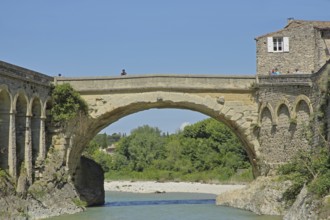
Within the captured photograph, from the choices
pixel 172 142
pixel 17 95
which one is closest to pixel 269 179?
pixel 17 95

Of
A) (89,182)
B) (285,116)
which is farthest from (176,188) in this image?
(285,116)

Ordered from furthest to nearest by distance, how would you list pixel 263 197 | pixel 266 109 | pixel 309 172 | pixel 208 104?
1. pixel 208 104
2. pixel 266 109
3. pixel 263 197
4. pixel 309 172

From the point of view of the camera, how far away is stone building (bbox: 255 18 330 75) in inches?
1649

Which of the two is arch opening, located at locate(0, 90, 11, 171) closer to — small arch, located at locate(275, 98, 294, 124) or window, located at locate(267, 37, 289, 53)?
small arch, located at locate(275, 98, 294, 124)

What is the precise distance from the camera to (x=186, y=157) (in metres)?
75.5

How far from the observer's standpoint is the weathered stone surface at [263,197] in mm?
30422

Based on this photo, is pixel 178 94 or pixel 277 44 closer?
pixel 178 94

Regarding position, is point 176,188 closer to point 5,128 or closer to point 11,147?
point 11,147

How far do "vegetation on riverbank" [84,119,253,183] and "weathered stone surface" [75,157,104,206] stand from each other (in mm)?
20881

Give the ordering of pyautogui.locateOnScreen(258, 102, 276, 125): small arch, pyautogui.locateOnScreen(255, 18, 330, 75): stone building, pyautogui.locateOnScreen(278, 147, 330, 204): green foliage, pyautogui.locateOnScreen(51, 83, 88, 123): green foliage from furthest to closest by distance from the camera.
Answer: pyautogui.locateOnScreen(255, 18, 330, 75): stone building
pyautogui.locateOnScreen(51, 83, 88, 123): green foliage
pyautogui.locateOnScreen(258, 102, 276, 125): small arch
pyautogui.locateOnScreen(278, 147, 330, 204): green foliage

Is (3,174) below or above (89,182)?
above

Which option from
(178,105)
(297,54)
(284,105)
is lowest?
(284,105)

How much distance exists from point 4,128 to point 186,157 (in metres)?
46.6

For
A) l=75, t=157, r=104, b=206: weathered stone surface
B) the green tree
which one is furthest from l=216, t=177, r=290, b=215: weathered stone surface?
the green tree
